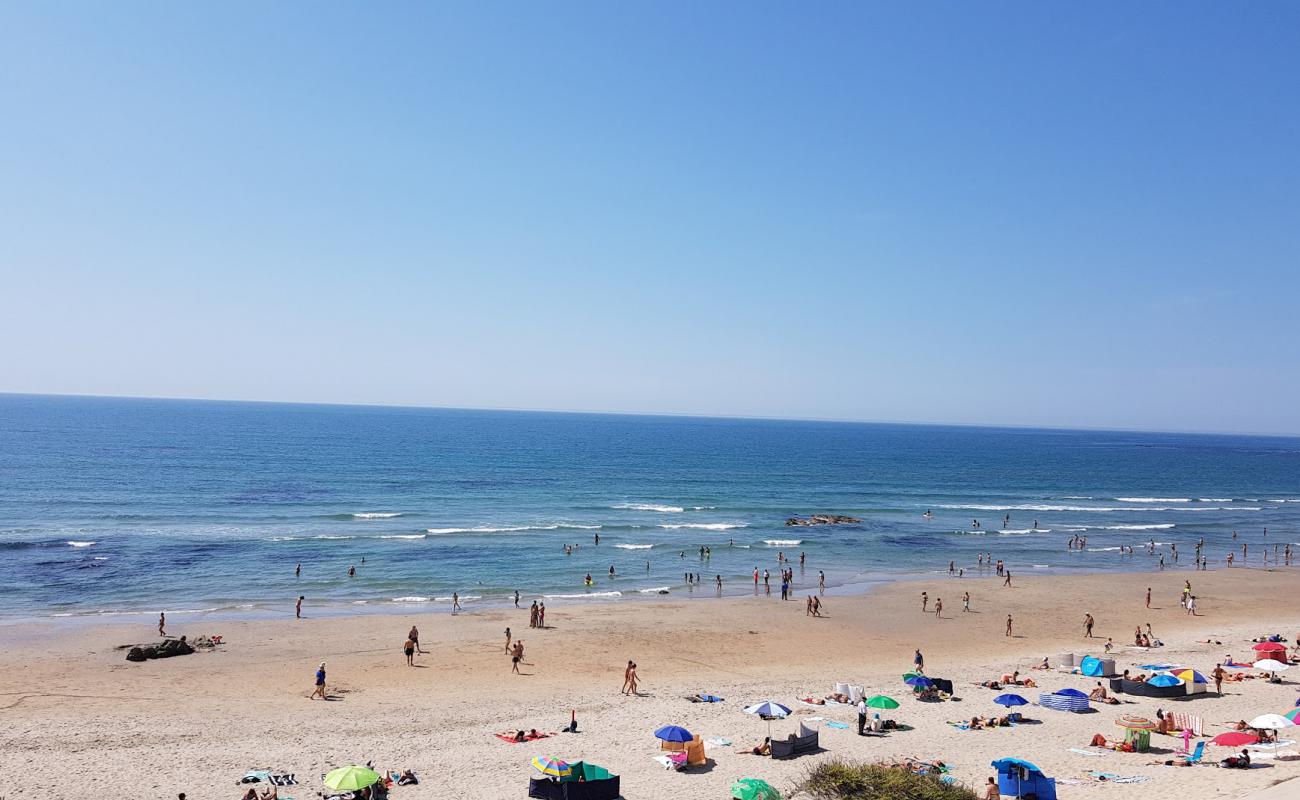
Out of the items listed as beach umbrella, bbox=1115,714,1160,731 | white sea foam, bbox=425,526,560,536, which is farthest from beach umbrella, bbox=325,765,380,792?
white sea foam, bbox=425,526,560,536

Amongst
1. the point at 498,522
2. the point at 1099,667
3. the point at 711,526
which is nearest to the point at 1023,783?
the point at 1099,667

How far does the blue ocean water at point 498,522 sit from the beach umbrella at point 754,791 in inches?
A: 974

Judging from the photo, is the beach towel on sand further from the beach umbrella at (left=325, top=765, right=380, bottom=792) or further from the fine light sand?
the beach umbrella at (left=325, top=765, right=380, bottom=792)

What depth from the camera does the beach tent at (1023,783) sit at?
1566 cm

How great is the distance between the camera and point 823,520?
208ft

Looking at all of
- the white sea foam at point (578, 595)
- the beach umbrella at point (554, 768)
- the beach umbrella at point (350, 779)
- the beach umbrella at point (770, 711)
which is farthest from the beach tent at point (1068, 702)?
the white sea foam at point (578, 595)

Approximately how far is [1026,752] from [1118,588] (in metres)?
29.1

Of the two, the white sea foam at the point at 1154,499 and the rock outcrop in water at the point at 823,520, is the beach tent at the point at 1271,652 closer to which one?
the rock outcrop in water at the point at 823,520

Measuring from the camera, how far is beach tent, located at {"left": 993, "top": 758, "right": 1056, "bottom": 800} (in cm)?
1566

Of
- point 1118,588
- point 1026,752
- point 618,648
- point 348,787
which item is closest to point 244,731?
point 348,787

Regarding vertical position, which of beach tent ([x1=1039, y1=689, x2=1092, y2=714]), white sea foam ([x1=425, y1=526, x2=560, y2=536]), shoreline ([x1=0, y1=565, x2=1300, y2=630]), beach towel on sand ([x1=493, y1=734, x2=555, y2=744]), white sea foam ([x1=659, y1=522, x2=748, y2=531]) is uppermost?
beach tent ([x1=1039, y1=689, x2=1092, y2=714])

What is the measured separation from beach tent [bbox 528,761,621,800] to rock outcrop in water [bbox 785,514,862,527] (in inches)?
1881

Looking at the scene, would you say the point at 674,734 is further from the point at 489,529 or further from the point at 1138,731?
A: the point at 489,529

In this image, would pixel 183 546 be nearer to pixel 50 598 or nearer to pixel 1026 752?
pixel 50 598
